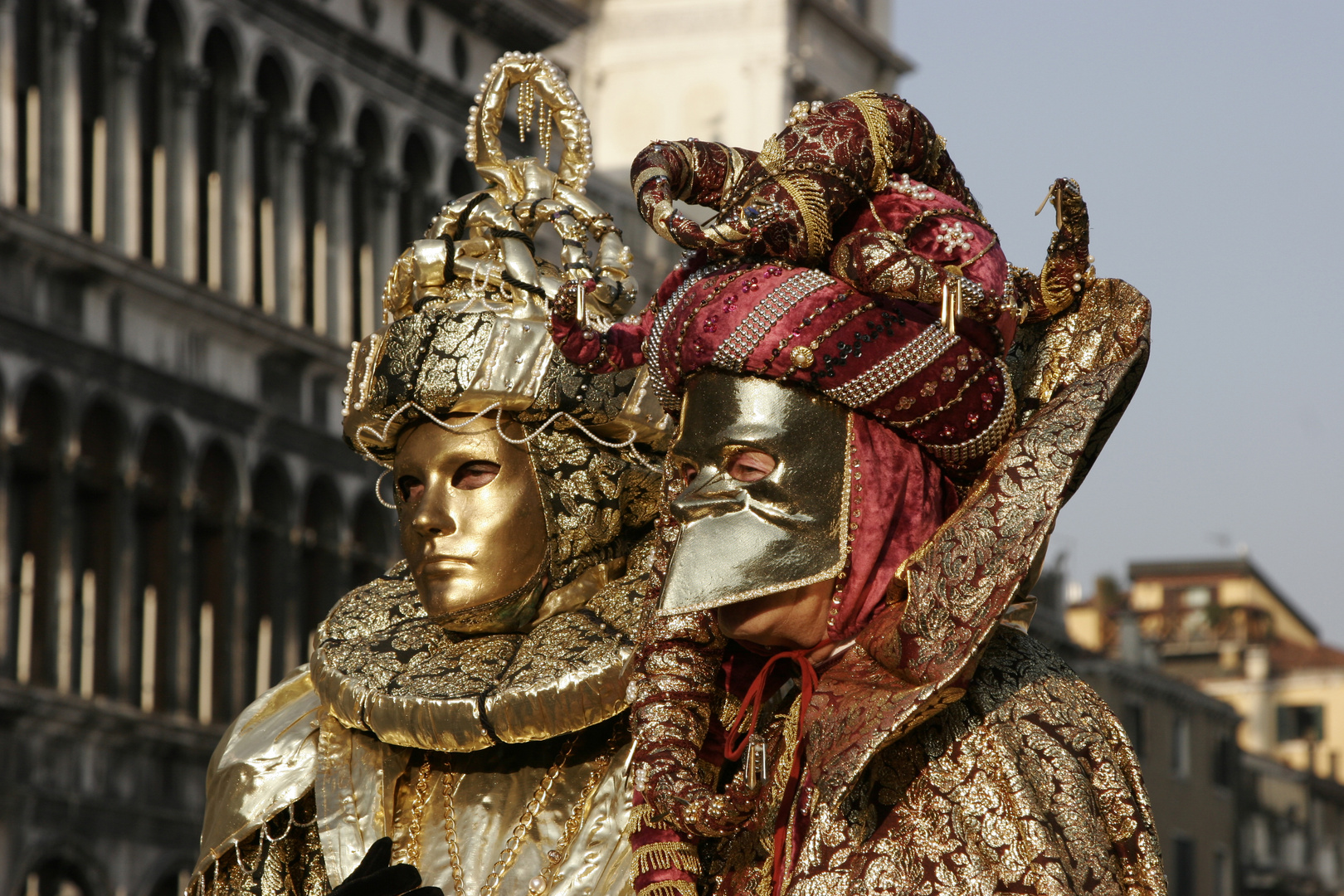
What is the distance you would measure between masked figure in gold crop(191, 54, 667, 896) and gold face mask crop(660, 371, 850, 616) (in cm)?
85

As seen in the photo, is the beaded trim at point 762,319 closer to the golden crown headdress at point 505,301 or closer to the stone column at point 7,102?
the golden crown headdress at point 505,301

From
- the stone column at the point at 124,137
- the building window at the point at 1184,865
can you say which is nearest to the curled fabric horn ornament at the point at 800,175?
the stone column at the point at 124,137

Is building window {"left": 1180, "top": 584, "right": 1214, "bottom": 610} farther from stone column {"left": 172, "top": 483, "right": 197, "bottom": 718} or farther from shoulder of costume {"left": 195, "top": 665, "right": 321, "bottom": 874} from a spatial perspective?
shoulder of costume {"left": 195, "top": 665, "right": 321, "bottom": 874}

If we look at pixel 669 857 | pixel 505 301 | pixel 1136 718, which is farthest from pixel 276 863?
pixel 1136 718

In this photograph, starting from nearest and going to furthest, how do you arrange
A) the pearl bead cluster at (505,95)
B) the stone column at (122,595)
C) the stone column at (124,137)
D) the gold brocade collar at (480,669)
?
1. the gold brocade collar at (480,669)
2. the pearl bead cluster at (505,95)
3. the stone column at (122,595)
4. the stone column at (124,137)

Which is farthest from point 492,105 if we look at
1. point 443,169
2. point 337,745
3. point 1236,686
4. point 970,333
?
point 1236,686

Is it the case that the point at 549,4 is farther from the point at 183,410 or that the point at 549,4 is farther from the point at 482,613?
the point at 482,613

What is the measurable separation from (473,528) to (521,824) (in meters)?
0.56

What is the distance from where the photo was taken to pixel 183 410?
20812 millimetres

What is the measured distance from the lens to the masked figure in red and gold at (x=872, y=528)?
3.93m

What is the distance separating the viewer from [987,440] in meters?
4.11

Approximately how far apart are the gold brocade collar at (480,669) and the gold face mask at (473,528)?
7 centimetres

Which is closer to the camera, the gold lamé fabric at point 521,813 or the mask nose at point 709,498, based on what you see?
the mask nose at point 709,498

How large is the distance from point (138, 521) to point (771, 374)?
1695 centimetres
